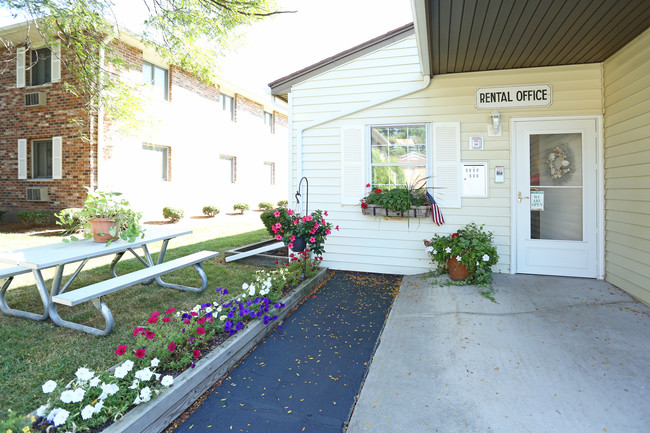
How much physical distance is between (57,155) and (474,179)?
32.2ft

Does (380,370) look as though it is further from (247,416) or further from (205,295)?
(205,295)

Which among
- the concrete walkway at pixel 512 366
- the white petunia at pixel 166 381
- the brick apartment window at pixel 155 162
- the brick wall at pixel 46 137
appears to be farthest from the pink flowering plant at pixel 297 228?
the brick apartment window at pixel 155 162

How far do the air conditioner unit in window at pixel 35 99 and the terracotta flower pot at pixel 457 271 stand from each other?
10.6 metres

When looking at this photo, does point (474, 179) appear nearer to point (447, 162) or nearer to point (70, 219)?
point (447, 162)

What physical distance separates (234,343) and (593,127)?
485 cm

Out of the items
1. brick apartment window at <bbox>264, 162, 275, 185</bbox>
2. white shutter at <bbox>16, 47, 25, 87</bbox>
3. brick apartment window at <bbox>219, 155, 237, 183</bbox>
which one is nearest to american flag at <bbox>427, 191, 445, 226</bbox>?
brick apartment window at <bbox>219, 155, 237, 183</bbox>

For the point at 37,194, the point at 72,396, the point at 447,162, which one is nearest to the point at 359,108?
the point at 447,162

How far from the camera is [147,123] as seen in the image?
799 cm

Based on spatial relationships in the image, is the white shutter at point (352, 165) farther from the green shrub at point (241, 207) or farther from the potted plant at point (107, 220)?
the green shrub at point (241, 207)

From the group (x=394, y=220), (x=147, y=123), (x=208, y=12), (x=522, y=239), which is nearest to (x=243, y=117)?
(x=147, y=123)

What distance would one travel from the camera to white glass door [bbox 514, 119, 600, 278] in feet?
14.8

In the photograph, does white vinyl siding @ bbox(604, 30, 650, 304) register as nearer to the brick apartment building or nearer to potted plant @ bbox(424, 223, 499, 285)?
potted plant @ bbox(424, 223, 499, 285)

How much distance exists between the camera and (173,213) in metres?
10.2

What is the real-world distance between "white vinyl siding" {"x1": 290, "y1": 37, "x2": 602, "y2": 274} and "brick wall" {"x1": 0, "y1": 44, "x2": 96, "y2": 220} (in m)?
6.23
